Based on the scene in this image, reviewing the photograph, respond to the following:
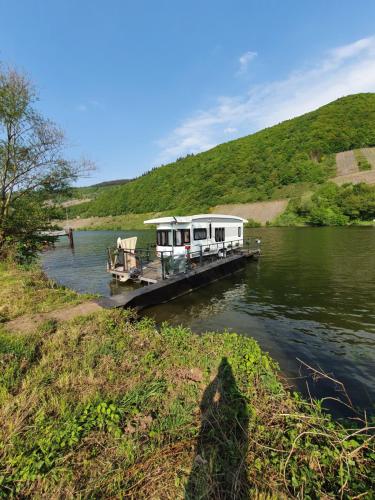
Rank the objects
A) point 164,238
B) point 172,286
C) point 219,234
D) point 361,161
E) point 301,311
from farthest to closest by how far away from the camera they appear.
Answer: point 361,161 < point 219,234 < point 164,238 < point 172,286 < point 301,311

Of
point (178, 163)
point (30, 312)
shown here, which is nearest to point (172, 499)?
point (30, 312)

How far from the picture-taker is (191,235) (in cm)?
1905

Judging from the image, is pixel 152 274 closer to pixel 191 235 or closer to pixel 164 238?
pixel 164 238

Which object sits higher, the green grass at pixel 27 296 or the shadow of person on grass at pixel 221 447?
the green grass at pixel 27 296

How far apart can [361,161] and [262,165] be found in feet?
128

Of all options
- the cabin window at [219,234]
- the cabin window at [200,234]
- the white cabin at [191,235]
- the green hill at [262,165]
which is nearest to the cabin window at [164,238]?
the white cabin at [191,235]

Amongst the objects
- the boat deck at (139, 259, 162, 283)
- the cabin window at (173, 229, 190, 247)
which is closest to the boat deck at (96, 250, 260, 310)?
the boat deck at (139, 259, 162, 283)

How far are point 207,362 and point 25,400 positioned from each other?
350 cm

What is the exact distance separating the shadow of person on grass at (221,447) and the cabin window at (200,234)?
15044 mm

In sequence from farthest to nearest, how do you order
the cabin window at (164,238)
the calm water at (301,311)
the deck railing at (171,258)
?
the cabin window at (164,238)
the deck railing at (171,258)
the calm water at (301,311)

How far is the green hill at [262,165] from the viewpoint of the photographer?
312 ft

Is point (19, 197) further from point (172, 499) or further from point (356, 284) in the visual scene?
point (356, 284)

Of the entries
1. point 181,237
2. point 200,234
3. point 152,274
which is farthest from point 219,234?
point 152,274

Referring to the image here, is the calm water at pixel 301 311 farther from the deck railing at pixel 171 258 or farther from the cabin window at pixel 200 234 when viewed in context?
the cabin window at pixel 200 234
